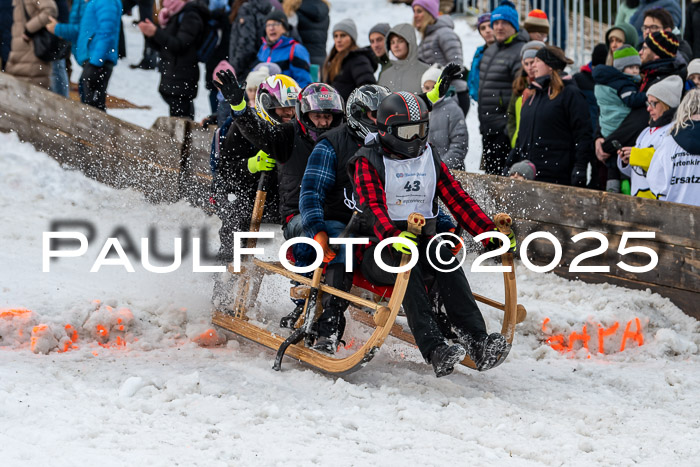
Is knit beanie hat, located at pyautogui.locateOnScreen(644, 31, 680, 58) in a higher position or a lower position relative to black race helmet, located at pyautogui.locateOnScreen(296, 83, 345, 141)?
higher

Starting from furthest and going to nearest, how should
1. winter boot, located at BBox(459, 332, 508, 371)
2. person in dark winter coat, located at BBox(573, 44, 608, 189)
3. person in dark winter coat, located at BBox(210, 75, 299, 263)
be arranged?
1. person in dark winter coat, located at BBox(573, 44, 608, 189)
2. person in dark winter coat, located at BBox(210, 75, 299, 263)
3. winter boot, located at BBox(459, 332, 508, 371)

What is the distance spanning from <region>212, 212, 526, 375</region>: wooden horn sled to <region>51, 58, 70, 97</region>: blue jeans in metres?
5.68

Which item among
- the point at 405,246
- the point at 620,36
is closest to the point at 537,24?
the point at 620,36

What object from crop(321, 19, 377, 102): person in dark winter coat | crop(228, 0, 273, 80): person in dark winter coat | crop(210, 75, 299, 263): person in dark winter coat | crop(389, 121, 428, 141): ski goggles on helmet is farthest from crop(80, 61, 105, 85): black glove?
crop(389, 121, 428, 141): ski goggles on helmet

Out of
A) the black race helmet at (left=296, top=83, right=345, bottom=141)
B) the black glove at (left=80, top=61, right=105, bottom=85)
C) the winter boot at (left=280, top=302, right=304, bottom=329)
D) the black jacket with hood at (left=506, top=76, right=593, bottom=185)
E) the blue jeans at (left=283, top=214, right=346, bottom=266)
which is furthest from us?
the black glove at (left=80, top=61, right=105, bottom=85)

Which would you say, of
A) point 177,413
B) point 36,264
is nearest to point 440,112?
point 36,264

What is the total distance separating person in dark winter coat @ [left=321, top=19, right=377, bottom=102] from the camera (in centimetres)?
948

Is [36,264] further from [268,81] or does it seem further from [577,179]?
[577,179]

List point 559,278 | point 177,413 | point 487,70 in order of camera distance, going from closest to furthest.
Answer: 1. point 177,413
2. point 559,278
3. point 487,70

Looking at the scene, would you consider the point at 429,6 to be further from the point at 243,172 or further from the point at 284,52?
the point at 243,172

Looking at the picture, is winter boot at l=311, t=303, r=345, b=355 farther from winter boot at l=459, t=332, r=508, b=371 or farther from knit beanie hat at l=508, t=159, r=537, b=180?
knit beanie hat at l=508, t=159, r=537, b=180

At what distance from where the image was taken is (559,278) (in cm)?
770

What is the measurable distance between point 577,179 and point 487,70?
65.8 inches

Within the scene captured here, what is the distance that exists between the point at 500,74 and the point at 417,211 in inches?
147
